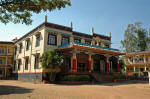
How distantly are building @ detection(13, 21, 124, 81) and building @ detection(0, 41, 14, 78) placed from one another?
6.58m

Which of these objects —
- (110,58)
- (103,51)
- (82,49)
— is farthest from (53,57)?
(110,58)

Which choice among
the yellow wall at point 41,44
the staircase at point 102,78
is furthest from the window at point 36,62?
the staircase at point 102,78

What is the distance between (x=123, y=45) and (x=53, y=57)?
35199mm

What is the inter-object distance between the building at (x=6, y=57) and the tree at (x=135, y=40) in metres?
33.9

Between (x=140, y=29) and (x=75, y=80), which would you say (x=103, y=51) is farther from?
(x=140, y=29)

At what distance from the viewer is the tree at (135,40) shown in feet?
158

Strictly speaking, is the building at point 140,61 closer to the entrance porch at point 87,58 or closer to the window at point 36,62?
the entrance porch at point 87,58

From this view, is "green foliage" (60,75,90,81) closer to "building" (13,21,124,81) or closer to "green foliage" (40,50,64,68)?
"building" (13,21,124,81)

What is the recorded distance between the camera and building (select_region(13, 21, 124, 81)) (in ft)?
75.2

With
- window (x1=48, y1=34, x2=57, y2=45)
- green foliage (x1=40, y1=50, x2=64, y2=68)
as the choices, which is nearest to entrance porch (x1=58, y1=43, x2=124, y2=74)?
window (x1=48, y1=34, x2=57, y2=45)

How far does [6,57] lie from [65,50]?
834 inches

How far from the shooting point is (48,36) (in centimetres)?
2398

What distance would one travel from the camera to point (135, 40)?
1902 inches

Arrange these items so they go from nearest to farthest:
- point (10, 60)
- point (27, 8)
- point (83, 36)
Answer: point (27, 8)
point (83, 36)
point (10, 60)
